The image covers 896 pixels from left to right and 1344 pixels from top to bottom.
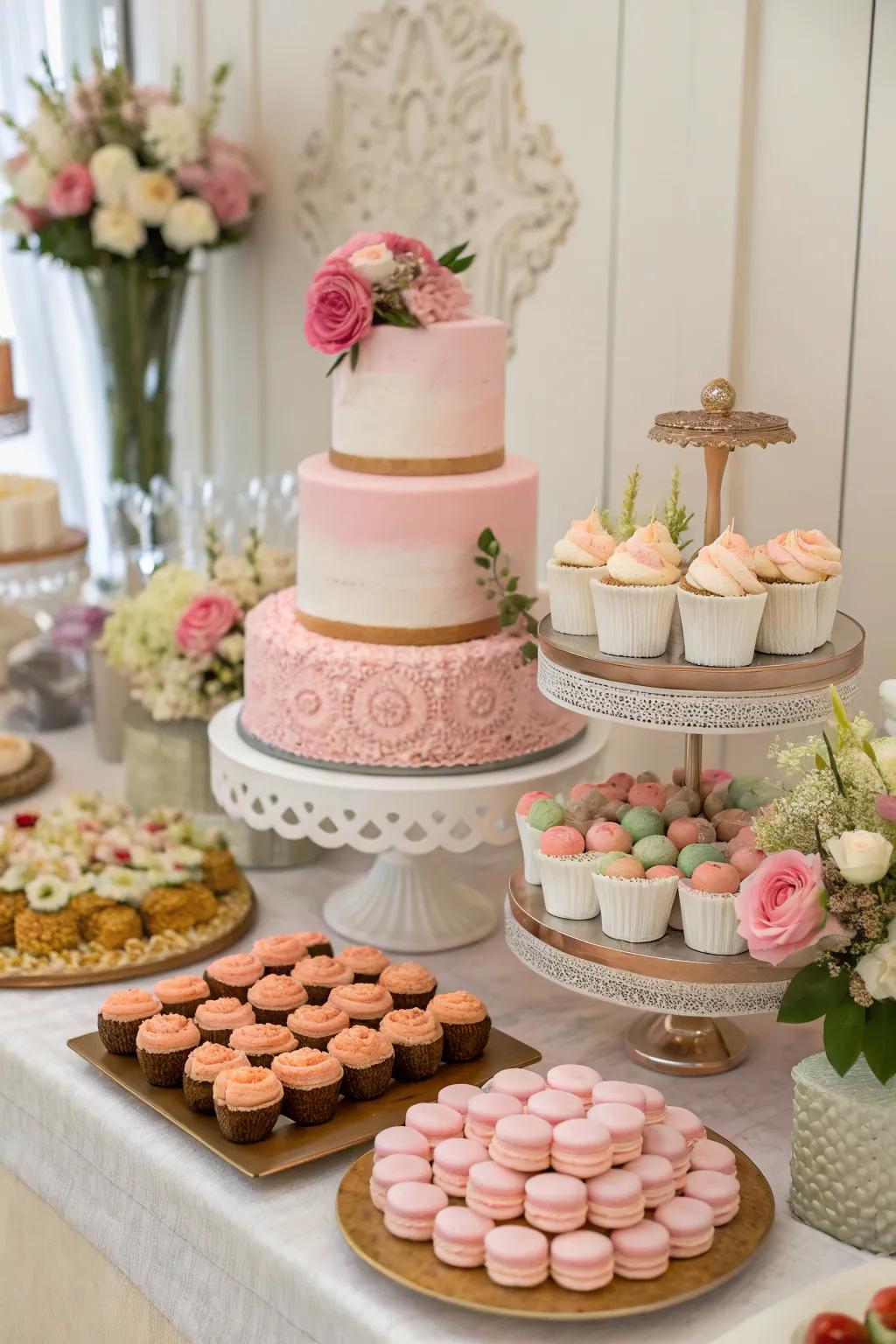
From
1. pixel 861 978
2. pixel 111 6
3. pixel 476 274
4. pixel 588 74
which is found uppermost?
pixel 111 6

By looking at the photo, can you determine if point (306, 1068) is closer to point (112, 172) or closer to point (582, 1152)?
point (582, 1152)

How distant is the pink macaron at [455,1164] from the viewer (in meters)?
1.34

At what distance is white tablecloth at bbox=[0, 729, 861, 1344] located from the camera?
1312 millimetres

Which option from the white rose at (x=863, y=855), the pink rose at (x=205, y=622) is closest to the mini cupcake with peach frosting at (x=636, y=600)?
the white rose at (x=863, y=855)

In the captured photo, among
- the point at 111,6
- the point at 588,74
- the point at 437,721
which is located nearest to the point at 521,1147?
the point at 437,721

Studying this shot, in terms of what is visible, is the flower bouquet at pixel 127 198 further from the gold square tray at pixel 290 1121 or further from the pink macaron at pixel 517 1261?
the pink macaron at pixel 517 1261

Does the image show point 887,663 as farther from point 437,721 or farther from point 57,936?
point 57,936

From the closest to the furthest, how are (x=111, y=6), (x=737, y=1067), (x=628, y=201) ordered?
1. (x=737, y=1067)
2. (x=628, y=201)
3. (x=111, y=6)

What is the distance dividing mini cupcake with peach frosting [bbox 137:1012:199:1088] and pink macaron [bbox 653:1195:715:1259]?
533mm

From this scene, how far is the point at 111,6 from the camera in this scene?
349 cm

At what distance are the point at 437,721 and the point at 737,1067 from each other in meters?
0.54

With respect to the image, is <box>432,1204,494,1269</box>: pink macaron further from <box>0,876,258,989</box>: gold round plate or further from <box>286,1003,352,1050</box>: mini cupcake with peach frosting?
<box>0,876,258,989</box>: gold round plate

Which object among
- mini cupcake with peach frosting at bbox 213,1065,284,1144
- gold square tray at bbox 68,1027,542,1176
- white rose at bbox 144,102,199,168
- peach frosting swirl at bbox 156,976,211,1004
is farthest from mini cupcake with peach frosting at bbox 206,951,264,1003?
white rose at bbox 144,102,199,168

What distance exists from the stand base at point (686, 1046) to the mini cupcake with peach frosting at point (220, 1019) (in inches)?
17.6
